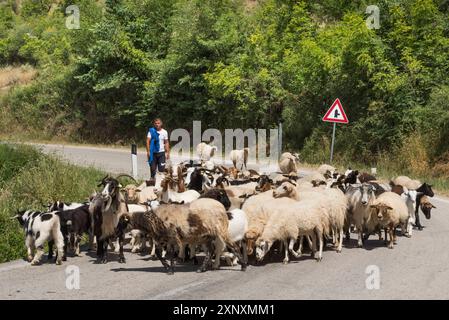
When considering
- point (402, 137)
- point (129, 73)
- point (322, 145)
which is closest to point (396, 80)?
point (402, 137)

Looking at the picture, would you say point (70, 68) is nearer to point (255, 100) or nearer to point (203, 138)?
point (203, 138)

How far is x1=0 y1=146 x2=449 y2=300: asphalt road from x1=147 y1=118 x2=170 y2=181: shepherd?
5762 mm

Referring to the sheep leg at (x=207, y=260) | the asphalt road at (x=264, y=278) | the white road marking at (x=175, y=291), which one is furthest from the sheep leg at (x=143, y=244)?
the white road marking at (x=175, y=291)

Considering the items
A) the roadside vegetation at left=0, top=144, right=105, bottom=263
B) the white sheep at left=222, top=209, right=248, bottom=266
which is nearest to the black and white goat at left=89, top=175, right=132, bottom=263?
the roadside vegetation at left=0, top=144, right=105, bottom=263

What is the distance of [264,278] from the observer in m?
8.95

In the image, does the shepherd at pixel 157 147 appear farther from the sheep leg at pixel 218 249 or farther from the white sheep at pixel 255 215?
the sheep leg at pixel 218 249

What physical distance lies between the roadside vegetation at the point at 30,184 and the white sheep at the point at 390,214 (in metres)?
6.19

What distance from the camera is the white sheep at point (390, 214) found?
11.2m

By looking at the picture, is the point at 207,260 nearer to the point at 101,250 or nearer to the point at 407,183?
the point at 101,250

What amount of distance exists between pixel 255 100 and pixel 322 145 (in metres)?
4.39

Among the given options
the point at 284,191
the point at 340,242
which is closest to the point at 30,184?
the point at 284,191

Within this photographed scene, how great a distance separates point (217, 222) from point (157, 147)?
280 inches

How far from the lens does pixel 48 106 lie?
37.8m

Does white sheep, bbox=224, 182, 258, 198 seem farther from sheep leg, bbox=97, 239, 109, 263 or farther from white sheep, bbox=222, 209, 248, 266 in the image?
sheep leg, bbox=97, 239, 109, 263
